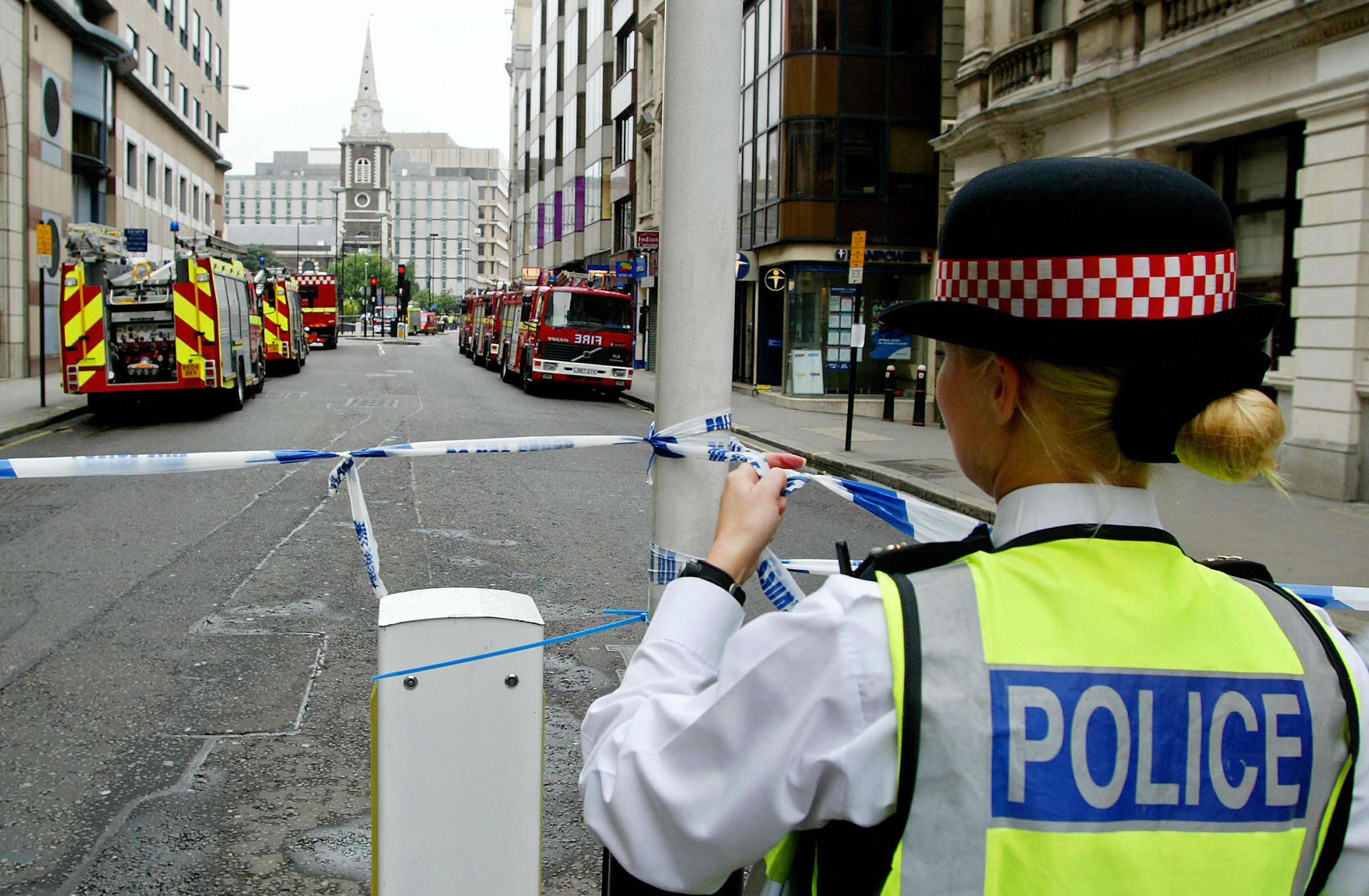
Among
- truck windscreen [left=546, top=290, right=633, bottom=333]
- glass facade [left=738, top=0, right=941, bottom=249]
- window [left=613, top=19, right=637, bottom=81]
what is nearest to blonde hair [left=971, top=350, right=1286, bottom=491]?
glass facade [left=738, top=0, right=941, bottom=249]

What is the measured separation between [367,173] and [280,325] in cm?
14658

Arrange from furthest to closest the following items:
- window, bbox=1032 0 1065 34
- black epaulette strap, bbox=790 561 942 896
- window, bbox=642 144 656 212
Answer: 1. window, bbox=642 144 656 212
2. window, bbox=1032 0 1065 34
3. black epaulette strap, bbox=790 561 942 896

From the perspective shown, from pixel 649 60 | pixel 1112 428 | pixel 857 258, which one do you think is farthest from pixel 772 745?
pixel 649 60

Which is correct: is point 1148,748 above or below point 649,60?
below

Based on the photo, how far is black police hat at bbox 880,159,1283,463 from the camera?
1279 millimetres

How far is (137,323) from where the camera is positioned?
17.4 meters

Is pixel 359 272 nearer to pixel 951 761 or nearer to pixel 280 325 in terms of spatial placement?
pixel 280 325

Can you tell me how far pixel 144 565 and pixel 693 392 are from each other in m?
5.93

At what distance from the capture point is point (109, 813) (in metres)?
3.86

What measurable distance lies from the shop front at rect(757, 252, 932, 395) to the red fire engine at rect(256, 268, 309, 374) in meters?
13.5

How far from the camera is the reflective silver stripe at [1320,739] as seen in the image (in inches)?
49.8

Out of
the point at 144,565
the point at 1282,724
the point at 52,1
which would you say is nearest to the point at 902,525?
the point at 1282,724

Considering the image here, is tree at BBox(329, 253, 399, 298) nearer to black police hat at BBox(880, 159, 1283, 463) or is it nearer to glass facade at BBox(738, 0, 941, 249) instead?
glass facade at BBox(738, 0, 941, 249)

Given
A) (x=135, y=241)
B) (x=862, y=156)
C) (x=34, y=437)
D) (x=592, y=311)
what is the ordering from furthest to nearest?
(x=592, y=311)
(x=862, y=156)
(x=135, y=241)
(x=34, y=437)
